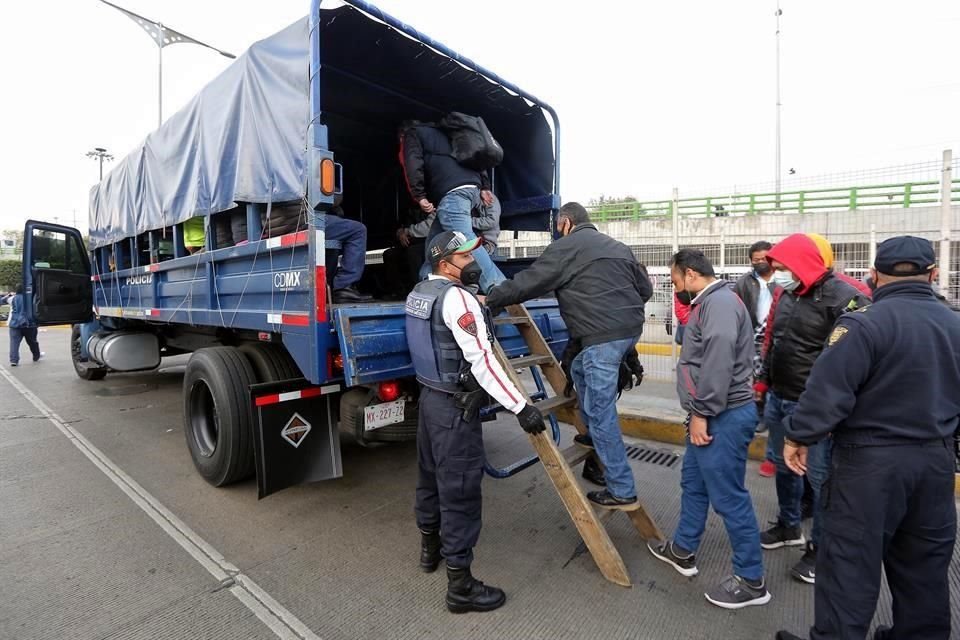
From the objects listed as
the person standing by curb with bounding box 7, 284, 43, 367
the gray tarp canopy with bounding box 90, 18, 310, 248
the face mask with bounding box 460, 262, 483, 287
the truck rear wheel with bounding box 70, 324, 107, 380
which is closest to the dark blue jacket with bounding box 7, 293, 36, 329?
the person standing by curb with bounding box 7, 284, 43, 367

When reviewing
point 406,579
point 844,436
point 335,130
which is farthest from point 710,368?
point 335,130

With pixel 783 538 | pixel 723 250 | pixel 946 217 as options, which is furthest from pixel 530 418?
pixel 723 250

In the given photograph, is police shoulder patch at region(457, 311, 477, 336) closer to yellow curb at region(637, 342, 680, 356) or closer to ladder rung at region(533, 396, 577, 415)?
ladder rung at region(533, 396, 577, 415)

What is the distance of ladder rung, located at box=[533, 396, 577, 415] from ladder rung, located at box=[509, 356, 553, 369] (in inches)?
9.7

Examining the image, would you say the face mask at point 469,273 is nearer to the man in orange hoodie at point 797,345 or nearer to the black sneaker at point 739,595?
the man in orange hoodie at point 797,345

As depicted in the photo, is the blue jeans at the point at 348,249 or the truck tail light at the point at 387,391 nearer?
the truck tail light at the point at 387,391

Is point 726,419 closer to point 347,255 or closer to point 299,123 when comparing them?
point 347,255

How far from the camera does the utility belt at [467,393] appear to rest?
2258mm

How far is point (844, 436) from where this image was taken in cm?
179

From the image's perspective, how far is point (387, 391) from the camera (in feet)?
10.0

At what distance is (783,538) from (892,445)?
140 cm

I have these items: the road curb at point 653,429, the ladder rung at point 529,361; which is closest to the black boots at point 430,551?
the ladder rung at point 529,361

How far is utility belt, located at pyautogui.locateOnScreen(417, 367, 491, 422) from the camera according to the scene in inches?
88.9

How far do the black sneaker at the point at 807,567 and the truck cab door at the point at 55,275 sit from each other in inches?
325
